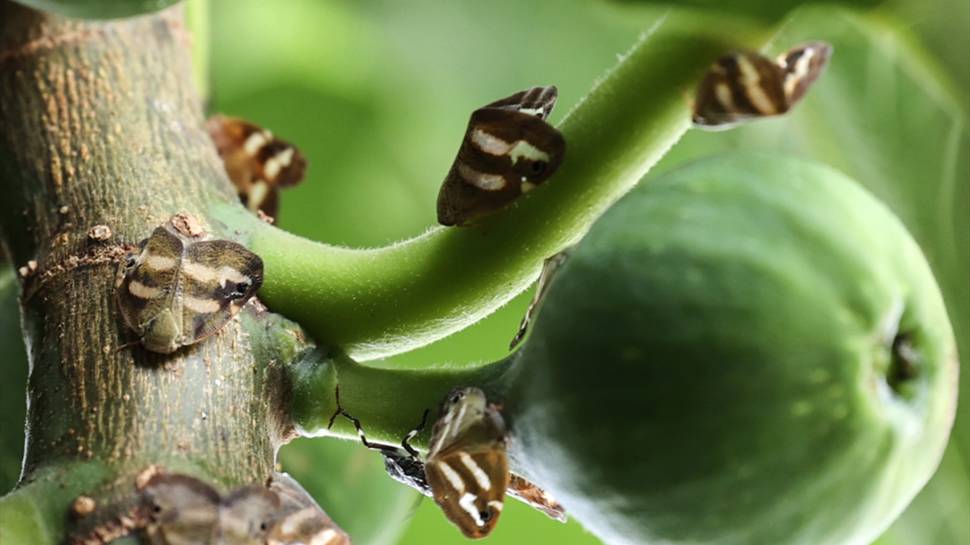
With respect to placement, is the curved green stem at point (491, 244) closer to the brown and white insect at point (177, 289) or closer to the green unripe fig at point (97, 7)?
the brown and white insect at point (177, 289)

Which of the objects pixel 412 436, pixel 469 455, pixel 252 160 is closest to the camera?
pixel 469 455

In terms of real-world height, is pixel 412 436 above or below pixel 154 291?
below

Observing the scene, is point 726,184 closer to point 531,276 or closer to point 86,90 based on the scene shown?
point 531,276

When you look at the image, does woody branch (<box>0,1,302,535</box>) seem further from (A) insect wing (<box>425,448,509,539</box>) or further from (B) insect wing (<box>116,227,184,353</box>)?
(A) insect wing (<box>425,448,509,539</box>)

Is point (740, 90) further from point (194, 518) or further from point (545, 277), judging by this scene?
point (194, 518)

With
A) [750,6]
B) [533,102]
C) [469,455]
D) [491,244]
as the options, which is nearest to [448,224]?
[491,244]

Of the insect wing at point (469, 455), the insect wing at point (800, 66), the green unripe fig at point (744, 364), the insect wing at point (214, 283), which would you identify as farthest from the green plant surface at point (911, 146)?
the insect wing at point (214, 283)

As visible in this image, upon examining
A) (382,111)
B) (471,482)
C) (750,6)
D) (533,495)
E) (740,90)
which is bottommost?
(382,111)
